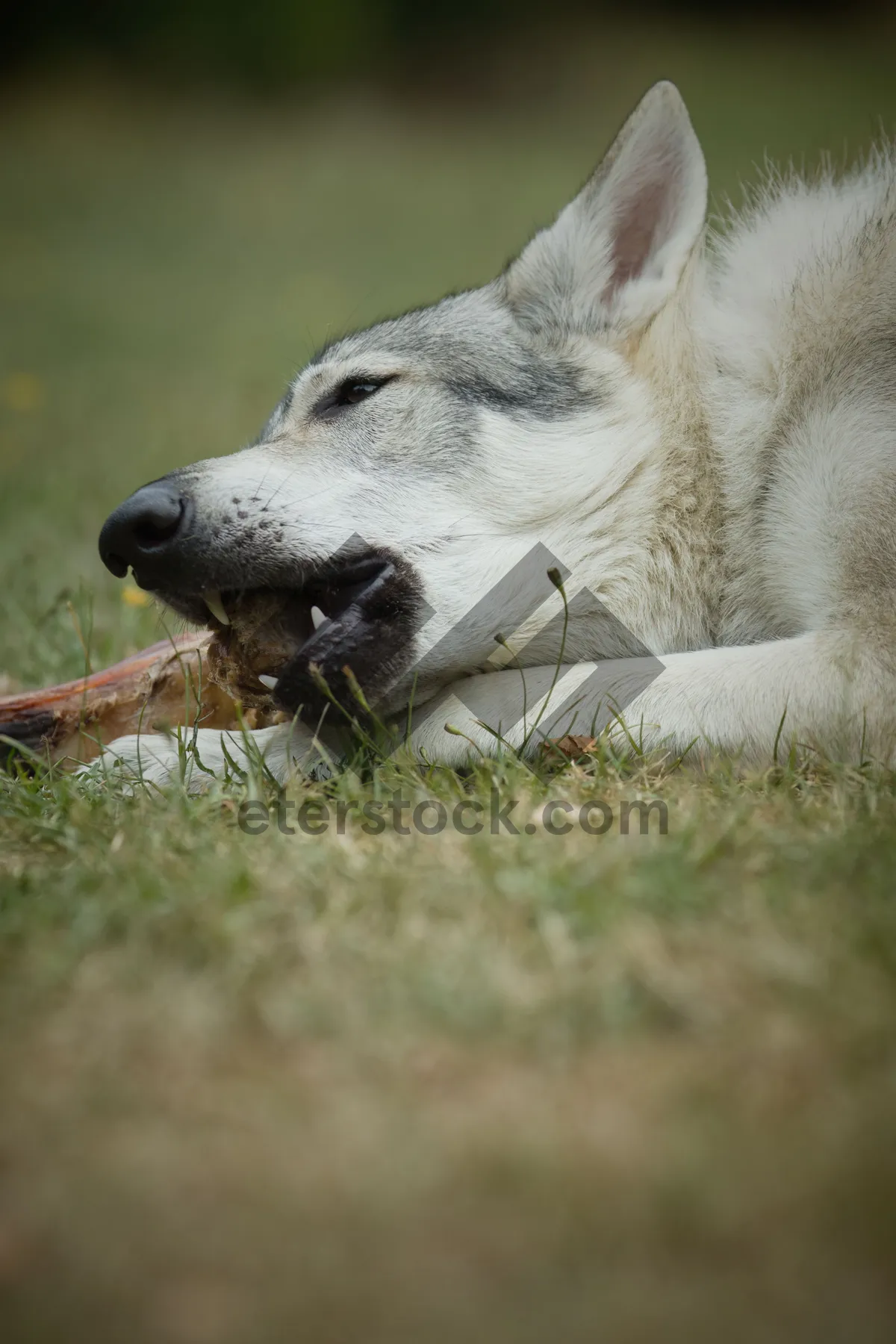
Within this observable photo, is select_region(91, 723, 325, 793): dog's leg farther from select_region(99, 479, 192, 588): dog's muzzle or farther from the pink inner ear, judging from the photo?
the pink inner ear

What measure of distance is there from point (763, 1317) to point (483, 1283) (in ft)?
0.85

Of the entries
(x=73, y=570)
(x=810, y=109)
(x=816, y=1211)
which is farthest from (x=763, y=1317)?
(x=810, y=109)

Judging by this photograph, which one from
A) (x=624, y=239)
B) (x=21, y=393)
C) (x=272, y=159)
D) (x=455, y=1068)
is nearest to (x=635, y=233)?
(x=624, y=239)

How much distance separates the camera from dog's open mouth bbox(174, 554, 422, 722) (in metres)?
2.40

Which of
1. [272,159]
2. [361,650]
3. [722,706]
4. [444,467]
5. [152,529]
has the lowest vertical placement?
[722,706]

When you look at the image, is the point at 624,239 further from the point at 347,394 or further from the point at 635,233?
the point at 347,394

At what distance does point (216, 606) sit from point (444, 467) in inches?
23.7

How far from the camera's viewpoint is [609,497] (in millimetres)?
2613

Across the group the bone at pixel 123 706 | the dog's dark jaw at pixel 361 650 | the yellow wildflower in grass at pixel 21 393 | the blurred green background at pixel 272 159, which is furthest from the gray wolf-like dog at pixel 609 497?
the yellow wildflower in grass at pixel 21 393

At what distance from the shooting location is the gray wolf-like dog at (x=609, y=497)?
7.50 feet

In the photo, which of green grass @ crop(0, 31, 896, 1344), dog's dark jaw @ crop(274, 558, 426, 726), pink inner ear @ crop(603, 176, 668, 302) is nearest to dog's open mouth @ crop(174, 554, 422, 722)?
dog's dark jaw @ crop(274, 558, 426, 726)

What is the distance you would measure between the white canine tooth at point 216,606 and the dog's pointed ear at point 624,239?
1047 mm

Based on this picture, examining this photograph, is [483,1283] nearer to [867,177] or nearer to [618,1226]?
[618,1226]

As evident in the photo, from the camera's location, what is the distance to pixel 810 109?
19000 mm
